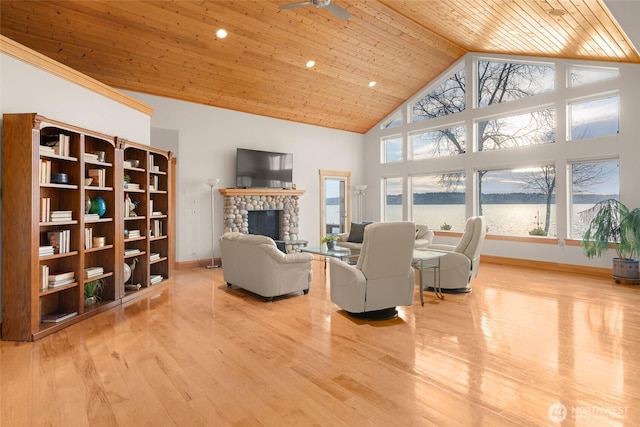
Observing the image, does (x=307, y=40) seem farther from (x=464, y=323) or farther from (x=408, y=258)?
(x=464, y=323)

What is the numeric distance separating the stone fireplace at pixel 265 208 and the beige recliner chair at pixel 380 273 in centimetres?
330

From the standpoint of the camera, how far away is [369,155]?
10672 millimetres

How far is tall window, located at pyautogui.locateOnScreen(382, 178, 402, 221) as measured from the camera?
396 inches

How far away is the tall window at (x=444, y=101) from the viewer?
28.2 ft

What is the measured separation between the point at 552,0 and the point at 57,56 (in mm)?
6890

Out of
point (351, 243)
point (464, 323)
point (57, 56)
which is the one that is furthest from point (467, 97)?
point (57, 56)

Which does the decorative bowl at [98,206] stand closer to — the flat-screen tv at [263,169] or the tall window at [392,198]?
the flat-screen tv at [263,169]

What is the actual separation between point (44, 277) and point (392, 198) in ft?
27.1

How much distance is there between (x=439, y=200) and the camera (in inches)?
359

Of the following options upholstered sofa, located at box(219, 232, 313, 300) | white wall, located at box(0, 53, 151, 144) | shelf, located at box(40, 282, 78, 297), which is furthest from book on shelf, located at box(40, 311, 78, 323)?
white wall, located at box(0, 53, 151, 144)

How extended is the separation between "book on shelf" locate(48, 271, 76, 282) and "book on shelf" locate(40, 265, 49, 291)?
5cm

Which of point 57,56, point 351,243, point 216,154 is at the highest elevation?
point 57,56

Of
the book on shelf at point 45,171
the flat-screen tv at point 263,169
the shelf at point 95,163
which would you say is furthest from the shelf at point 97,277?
the flat-screen tv at point 263,169

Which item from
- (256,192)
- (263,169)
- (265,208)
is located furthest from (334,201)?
(256,192)
